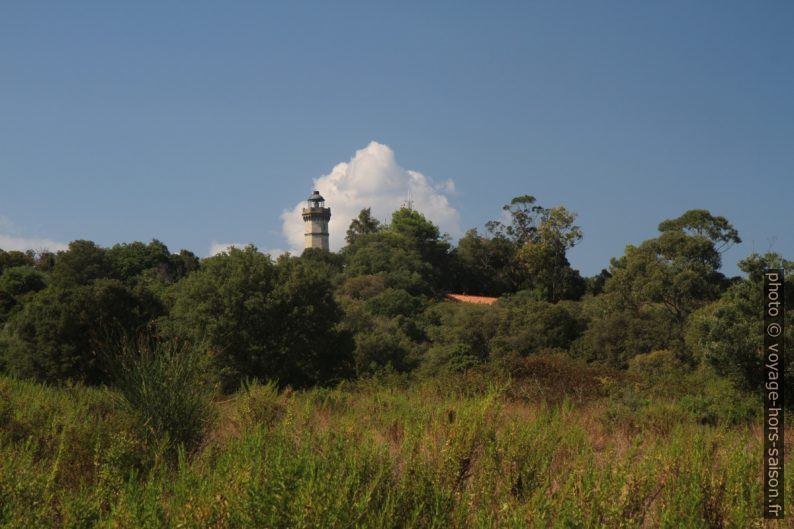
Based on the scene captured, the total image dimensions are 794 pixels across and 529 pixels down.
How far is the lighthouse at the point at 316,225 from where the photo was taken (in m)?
74.4

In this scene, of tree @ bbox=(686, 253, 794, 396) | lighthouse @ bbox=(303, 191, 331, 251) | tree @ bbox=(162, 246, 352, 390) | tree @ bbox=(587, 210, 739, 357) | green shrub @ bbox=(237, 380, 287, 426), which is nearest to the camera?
green shrub @ bbox=(237, 380, 287, 426)

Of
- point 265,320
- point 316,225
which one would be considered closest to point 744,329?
point 265,320

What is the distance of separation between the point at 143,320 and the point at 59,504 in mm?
24855

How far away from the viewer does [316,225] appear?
74750 mm

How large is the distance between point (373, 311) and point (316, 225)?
100ft

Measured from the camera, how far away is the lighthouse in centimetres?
7444

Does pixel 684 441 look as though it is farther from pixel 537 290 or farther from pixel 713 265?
pixel 537 290

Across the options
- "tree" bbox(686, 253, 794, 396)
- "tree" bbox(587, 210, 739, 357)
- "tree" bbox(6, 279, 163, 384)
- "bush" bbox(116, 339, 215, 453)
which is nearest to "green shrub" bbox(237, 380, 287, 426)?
"bush" bbox(116, 339, 215, 453)

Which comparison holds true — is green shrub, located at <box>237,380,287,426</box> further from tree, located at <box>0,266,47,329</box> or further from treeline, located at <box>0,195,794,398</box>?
tree, located at <box>0,266,47,329</box>

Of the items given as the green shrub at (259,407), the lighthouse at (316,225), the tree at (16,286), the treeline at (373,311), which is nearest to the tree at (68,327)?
the treeline at (373,311)

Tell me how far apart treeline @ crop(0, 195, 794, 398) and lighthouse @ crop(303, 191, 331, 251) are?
12911 millimetres

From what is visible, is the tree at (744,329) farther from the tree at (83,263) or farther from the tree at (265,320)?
the tree at (83,263)

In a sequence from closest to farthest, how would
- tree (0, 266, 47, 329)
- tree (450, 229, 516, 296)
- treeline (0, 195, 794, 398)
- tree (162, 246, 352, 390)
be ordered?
treeline (0, 195, 794, 398)
tree (162, 246, 352, 390)
tree (0, 266, 47, 329)
tree (450, 229, 516, 296)

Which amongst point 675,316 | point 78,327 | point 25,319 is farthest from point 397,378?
point 675,316
